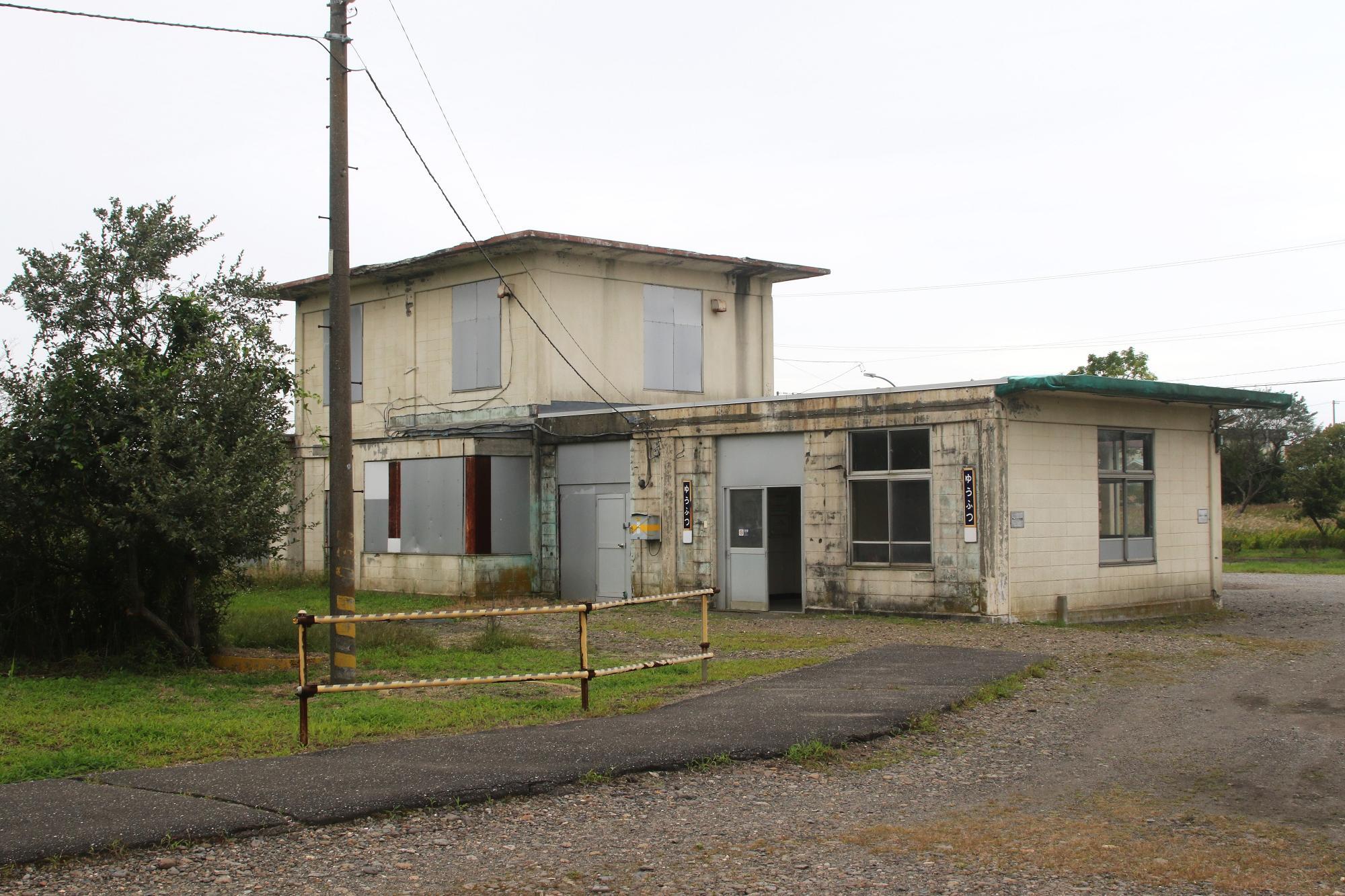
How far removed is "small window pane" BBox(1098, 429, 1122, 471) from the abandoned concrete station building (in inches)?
1.5

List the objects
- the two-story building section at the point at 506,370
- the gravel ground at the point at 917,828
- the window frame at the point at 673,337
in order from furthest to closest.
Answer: the window frame at the point at 673,337 → the two-story building section at the point at 506,370 → the gravel ground at the point at 917,828

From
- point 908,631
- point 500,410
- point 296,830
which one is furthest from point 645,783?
point 500,410

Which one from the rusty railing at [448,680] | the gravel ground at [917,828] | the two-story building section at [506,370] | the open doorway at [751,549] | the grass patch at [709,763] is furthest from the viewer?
the two-story building section at [506,370]

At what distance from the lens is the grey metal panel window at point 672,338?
2636 centimetres

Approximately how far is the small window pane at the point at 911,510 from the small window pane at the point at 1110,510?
299cm

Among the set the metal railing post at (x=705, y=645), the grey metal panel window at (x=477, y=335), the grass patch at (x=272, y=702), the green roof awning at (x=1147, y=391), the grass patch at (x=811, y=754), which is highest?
the grey metal panel window at (x=477, y=335)

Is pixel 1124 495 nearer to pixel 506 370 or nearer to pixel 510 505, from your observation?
pixel 510 505

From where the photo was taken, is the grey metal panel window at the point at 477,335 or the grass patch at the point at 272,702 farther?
the grey metal panel window at the point at 477,335

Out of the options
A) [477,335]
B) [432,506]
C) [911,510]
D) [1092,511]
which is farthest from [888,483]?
[477,335]

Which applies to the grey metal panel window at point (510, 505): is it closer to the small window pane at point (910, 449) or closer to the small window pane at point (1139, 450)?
the small window pane at point (910, 449)

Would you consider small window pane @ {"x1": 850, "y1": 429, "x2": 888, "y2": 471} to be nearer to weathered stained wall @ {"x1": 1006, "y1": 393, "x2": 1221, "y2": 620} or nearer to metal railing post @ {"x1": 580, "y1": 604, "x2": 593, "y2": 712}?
weathered stained wall @ {"x1": 1006, "y1": 393, "x2": 1221, "y2": 620}

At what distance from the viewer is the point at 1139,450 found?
21.1m

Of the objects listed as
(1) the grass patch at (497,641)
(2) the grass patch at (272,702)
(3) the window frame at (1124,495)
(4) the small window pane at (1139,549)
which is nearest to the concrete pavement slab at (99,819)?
(2) the grass patch at (272,702)

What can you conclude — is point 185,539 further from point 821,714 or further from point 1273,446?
point 1273,446
